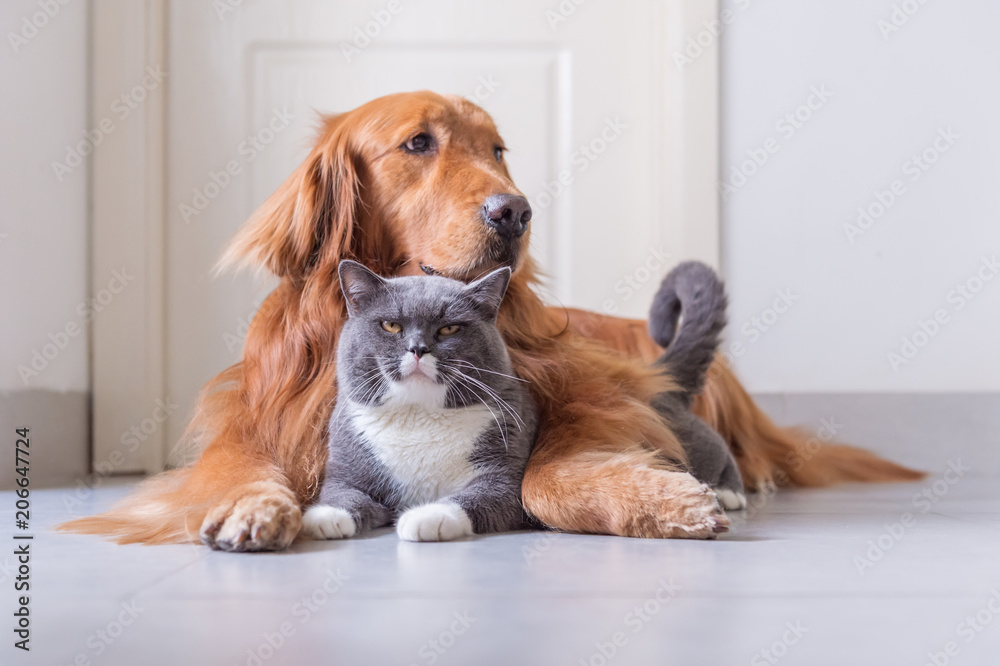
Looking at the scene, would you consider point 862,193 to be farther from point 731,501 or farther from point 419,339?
point 419,339

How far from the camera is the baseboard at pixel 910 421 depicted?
2.43 m

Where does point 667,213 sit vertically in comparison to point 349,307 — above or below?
above

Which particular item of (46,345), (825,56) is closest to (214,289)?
(46,345)

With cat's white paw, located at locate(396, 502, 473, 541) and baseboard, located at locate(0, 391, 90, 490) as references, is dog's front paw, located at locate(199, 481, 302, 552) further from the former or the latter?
baseboard, located at locate(0, 391, 90, 490)

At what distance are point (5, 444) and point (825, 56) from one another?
2.50 meters

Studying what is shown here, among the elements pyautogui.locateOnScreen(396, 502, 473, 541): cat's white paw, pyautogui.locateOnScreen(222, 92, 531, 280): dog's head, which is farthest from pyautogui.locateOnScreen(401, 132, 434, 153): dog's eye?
pyautogui.locateOnScreen(396, 502, 473, 541): cat's white paw

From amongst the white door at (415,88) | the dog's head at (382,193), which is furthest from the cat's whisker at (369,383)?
the white door at (415,88)

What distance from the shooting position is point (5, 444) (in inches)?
75.6

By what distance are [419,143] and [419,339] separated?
15.0 inches

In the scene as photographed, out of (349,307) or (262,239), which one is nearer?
(349,307)

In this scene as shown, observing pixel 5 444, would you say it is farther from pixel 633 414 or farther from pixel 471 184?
pixel 633 414

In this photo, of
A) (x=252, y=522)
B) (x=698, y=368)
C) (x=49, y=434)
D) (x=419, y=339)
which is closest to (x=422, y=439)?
(x=419, y=339)

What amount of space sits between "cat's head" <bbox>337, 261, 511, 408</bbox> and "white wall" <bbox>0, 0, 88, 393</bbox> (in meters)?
1.24

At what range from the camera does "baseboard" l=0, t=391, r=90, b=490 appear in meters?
1.94
